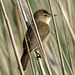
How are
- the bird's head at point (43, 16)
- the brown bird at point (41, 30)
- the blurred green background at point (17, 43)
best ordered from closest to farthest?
the blurred green background at point (17, 43)
the brown bird at point (41, 30)
the bird's head at point (43, 16)

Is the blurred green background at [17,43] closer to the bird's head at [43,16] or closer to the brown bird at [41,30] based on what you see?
the brown bird at [41,30]

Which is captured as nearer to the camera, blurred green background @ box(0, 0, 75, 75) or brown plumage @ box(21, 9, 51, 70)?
blurred green background @ box(0, 0, 75, 75)

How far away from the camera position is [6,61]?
1357mm

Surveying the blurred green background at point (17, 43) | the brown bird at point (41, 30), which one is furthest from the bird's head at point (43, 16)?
the blurred green background at point (17, 43)

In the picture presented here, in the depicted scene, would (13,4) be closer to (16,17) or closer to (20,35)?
(16,17)

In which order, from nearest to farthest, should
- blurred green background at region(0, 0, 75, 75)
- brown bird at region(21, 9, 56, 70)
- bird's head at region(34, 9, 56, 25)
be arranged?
blurred green background at region(0, 0, 75, 75) → brown bird at region(21, 9, 56, 70) → bird's head at region(34, 9, 56, 25)

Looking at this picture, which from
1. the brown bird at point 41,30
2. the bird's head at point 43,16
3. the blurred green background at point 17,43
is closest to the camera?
the blurred green background at point 17,43

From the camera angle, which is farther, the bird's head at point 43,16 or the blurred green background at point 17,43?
the bird's head at point 43,16

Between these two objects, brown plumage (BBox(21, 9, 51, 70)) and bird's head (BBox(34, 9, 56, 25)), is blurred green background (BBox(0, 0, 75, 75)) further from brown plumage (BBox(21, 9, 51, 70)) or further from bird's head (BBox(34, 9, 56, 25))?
bird's head (BBox(34, 9, 56, 25))

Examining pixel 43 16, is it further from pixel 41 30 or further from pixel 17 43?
pixel 17 43

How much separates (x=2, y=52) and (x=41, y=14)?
1295 millimetres

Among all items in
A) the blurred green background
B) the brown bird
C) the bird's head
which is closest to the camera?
the blurred green background

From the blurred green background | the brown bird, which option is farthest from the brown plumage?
the blurred green background

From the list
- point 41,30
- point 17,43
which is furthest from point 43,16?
point 17,43
